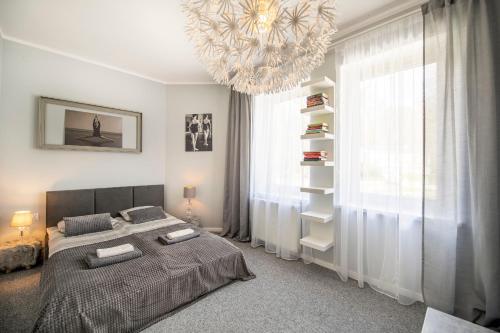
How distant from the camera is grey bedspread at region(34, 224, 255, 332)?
1488mm

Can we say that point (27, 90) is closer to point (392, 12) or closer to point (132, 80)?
point (132, 80)

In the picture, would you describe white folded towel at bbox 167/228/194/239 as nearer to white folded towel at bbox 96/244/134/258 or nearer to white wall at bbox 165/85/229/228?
white folded towel at bbox 96/244/134/258

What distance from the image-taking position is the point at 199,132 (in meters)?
4.10

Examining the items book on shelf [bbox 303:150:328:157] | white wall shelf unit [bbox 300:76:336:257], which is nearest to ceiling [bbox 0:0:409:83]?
white wall shelf unit [bbox 300:76:336:257]

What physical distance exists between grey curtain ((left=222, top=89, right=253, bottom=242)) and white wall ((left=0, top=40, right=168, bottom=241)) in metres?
1.51

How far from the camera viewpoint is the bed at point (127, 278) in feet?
4.93

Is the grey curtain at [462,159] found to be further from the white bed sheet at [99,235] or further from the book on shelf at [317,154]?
the white bed sheet at [99,235]

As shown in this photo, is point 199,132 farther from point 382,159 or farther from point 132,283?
point 382,159

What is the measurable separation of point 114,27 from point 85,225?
7.86ft

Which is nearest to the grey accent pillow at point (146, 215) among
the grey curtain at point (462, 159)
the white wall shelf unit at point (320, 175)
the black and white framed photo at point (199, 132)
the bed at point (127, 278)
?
the bed at point (127, 278)

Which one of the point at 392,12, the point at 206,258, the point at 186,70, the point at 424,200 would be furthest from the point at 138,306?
the point at 392,12

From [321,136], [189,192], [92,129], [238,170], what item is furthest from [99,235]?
[321,136]

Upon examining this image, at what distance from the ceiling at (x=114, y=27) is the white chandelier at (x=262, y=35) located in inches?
43.8

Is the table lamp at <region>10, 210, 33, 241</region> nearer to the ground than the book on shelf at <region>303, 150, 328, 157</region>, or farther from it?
nearer to the ground
